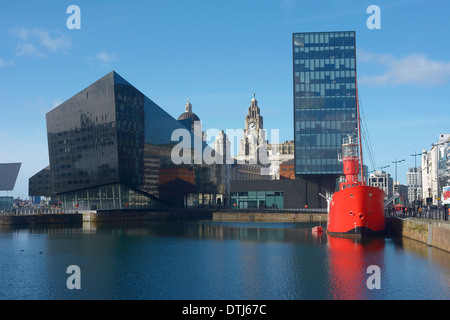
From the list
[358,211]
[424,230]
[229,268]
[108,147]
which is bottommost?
[229,268]

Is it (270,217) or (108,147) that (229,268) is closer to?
(270,217)

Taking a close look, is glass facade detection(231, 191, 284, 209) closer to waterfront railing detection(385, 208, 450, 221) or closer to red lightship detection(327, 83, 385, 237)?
waterfront railing detection(385, 208, 450, 221)

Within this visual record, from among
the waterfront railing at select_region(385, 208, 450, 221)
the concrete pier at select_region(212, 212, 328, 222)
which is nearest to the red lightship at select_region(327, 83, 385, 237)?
the waterfront railing at select_region(385, 208, 450, 221)

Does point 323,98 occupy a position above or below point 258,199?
above

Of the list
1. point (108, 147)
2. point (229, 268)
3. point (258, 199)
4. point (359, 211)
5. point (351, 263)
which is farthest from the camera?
point (258, 199)

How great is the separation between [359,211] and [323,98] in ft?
197

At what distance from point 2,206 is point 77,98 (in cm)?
3140

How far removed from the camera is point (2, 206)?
350 feet

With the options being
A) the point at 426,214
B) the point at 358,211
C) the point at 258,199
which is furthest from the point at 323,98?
the point at 358,211

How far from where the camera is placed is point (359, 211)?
2623 inches

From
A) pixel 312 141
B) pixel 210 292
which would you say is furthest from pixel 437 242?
pixel 312 141

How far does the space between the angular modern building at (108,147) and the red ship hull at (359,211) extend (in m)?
65.4

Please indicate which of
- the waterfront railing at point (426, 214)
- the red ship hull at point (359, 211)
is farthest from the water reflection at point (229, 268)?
the waterfront railing at point (426, 214)

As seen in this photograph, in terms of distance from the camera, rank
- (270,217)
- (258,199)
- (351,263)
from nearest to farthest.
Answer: (351,263), (270,217), (258,199)
